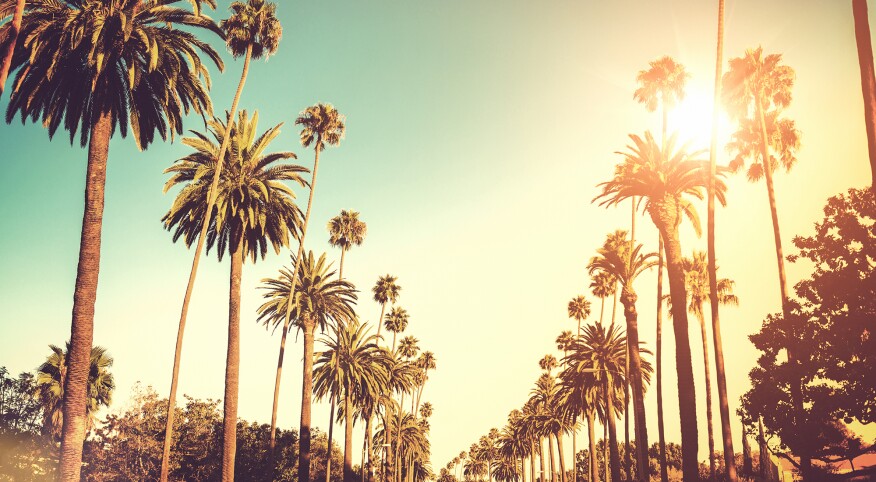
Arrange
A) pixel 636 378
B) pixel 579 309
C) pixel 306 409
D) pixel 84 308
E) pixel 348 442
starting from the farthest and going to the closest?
1. pixel 579 309
2. pixel 348 442
3. pixel 306 409
4. pixel 636 378
5. pixel 84 308

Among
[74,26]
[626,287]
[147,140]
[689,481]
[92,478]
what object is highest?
[74,26]

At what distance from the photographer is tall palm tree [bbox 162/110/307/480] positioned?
1056 inches

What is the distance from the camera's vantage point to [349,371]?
52906 mm

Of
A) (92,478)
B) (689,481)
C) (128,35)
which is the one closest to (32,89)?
(128,35)

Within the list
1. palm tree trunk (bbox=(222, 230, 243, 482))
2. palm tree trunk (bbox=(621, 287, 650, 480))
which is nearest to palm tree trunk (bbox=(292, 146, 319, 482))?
palm tree trunk (bbox=(222, 230, 243, 482))

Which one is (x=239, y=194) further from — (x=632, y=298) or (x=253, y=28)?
(x=632, y=298)

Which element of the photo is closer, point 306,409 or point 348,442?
point 306,409

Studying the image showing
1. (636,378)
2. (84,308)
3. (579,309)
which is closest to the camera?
(84,308)

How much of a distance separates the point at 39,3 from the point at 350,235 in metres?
43.4

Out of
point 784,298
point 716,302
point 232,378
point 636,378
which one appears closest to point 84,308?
point 232,378

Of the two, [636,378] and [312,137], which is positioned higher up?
[312,137]

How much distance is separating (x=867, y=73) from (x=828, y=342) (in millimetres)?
21509

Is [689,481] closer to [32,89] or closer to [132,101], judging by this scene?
[132,101]

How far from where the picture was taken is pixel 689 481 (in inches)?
866
